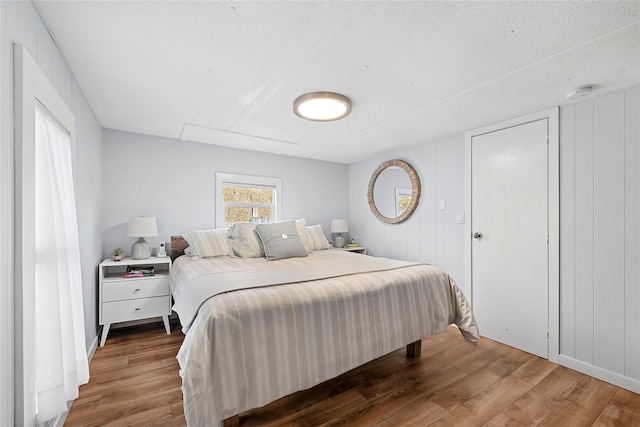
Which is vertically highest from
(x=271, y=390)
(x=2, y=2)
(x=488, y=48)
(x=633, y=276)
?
(x=488, y=48)

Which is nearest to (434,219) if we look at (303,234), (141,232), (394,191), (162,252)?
(394,191)

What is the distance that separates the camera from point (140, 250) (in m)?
3.11

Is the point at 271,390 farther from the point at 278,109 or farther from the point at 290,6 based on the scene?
the point at 278,109

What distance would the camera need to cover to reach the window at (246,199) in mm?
3906

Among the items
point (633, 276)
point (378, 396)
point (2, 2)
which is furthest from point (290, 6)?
point (633, 276)

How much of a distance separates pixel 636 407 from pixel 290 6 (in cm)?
316

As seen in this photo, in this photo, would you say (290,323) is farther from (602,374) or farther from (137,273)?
(602,374)

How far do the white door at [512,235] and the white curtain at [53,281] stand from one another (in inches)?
134

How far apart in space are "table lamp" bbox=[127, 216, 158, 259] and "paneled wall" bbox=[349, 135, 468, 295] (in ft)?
9.83

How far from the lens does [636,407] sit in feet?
6.14

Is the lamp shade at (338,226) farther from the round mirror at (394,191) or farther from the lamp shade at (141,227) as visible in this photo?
the lamp shade at (141,227)

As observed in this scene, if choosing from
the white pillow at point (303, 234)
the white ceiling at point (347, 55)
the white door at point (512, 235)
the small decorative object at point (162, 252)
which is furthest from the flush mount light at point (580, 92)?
the small decorative object at point (162, 252)

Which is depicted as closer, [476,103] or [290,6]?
[290,6]

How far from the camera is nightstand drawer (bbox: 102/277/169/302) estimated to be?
2750 millimetres
